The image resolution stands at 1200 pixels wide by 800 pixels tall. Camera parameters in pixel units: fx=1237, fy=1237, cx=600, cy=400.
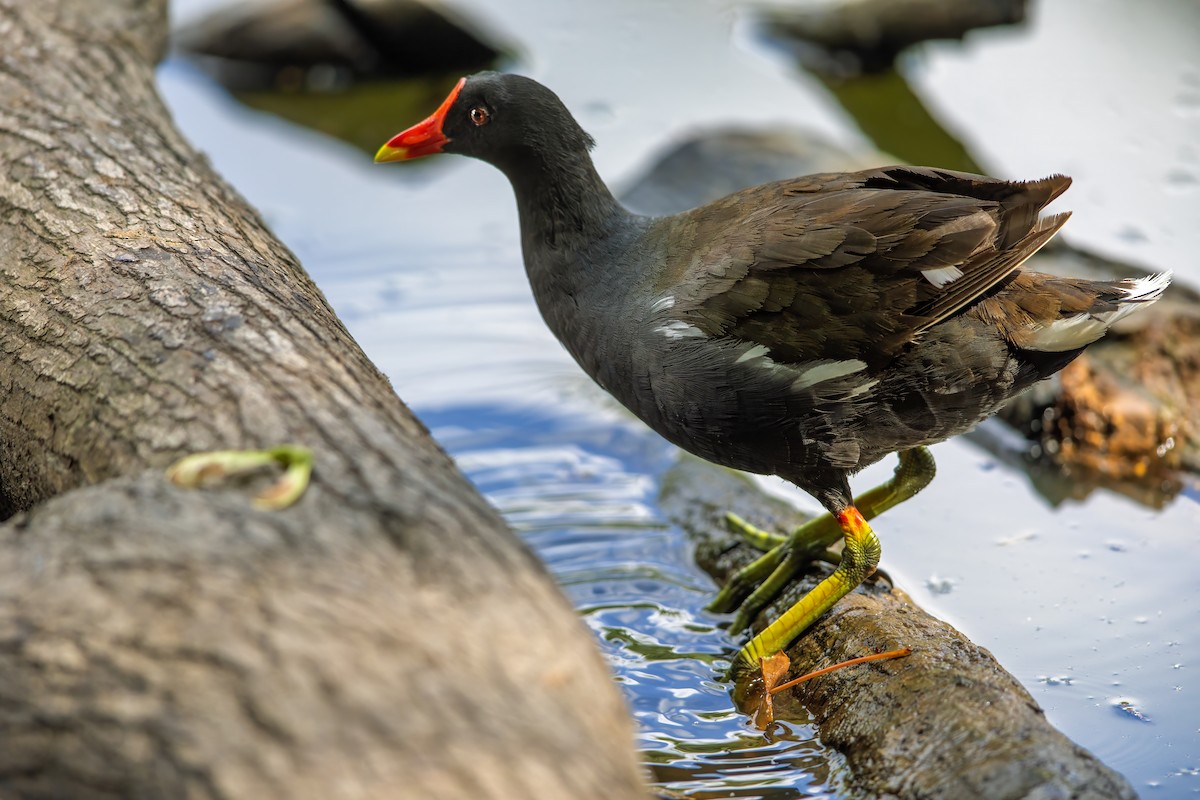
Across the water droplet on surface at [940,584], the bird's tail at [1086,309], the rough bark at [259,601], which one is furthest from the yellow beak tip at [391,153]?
the water droplet on surface at [940,584]

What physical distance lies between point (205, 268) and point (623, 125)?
461 centimetres

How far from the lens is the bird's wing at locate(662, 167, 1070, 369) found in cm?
303

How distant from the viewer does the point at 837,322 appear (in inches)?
120

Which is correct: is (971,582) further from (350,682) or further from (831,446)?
(350,682)

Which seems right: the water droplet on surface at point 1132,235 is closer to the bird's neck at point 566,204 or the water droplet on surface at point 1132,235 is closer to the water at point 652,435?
the water at point 652,435

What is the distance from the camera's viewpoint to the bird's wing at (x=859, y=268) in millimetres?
3029

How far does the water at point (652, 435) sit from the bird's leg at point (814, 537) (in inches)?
6.8

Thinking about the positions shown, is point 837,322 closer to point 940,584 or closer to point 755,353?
point 755,353

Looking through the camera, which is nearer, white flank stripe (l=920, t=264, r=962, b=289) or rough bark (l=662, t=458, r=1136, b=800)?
rough bark (l=662, t=458, r=1136, b=800)

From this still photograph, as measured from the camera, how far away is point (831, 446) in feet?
10.4

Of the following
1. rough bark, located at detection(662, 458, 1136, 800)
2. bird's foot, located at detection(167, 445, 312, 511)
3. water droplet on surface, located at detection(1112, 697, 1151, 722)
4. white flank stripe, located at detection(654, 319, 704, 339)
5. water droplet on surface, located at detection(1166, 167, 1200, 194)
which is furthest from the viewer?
water droplet on surface, located at detection(1166, 167, 1200, 194)

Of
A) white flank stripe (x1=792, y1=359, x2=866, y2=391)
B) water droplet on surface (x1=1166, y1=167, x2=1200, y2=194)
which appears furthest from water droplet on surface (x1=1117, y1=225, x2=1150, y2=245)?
white flank stripe (x1=792, y1=359, x2=866, y2=391)

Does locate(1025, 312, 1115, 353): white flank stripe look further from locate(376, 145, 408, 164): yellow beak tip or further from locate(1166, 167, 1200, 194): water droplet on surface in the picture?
locate(1166, 167, 1200, 194): water droplet on surface

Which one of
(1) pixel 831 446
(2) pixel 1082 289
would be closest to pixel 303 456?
(1) pixel 831 446
